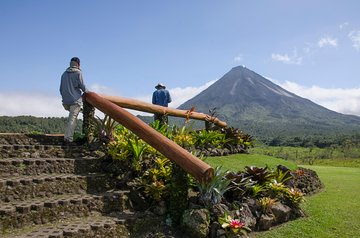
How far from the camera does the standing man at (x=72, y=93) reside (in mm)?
7996

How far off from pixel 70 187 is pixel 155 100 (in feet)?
20.2

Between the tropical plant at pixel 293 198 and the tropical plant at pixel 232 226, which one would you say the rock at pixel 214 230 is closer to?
the tropical plant at pixel 232 226

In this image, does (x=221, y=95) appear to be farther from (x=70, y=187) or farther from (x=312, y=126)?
(x=70, y=187)

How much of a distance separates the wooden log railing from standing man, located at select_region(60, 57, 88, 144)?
53.6 inches

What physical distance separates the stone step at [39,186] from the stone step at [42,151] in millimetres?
922

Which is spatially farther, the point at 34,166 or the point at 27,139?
the point at 27,139

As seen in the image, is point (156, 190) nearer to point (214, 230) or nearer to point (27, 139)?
point (214, 230)

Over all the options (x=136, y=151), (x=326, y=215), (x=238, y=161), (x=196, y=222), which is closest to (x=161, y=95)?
(x=238, y=161)

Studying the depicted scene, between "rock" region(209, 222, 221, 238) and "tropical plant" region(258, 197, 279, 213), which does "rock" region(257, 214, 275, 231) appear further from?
"rock" region(209, 222, 221, 238)

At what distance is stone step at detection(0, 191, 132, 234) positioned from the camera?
469 centimetres

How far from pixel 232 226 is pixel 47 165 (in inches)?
127

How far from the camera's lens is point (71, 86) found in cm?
806

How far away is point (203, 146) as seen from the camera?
9.90m

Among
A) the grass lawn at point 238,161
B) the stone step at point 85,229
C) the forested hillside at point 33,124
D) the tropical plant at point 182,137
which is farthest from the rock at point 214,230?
the forested hillside at point 33,124
